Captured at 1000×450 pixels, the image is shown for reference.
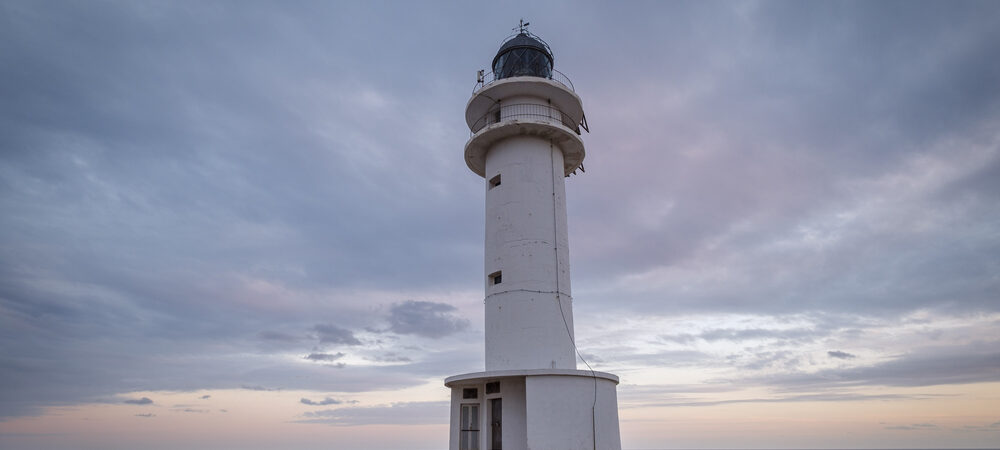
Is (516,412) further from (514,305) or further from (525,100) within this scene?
(525,100)

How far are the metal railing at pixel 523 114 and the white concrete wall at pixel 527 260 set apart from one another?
0.79 m

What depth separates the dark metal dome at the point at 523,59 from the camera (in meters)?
21.1

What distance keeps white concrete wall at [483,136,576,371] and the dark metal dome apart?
3004 millimetres

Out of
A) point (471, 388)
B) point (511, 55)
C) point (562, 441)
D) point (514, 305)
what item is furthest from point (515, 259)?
point (511, 55)

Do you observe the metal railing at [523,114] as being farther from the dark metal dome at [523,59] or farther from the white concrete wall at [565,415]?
the white concrete wall at [565,415]

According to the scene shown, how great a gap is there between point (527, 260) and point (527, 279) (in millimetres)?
610

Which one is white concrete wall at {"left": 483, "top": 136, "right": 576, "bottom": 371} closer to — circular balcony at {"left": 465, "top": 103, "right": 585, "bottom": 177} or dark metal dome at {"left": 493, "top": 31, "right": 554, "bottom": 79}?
circular balcony at {"left": 465, "top": 103, "right": 585, "bottom": 177}

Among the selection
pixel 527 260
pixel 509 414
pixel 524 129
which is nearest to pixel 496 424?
pixel 509 414

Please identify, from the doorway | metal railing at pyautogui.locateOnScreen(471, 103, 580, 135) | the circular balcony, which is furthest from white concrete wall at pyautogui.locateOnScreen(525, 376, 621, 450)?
metal railing at pyautogui.locateOnScreen(471, 103, 580, 135)

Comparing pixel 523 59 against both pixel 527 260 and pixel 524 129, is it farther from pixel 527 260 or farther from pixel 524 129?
pixel 527 260

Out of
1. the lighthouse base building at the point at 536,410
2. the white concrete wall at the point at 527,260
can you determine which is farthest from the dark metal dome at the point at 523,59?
the lighthouse base building at the point at 536,410

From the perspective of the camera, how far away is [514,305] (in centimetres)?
→ 1764

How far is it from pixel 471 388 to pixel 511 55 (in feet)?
39.1

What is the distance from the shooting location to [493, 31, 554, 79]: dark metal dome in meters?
21.1
